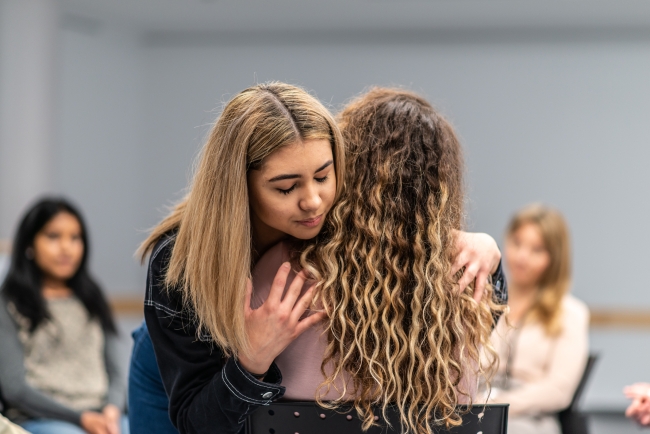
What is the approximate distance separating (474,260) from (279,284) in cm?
39

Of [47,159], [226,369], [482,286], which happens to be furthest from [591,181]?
[226,369]

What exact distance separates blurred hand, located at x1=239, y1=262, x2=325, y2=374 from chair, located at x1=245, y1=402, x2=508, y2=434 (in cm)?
11

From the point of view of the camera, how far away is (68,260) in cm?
308

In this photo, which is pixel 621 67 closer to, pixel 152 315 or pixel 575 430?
pixel 575 430

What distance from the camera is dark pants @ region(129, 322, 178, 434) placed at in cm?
166

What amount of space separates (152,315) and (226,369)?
0.20m

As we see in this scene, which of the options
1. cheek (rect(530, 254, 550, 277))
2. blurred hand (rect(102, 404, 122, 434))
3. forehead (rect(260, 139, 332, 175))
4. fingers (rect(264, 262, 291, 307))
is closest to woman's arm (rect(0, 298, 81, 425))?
blurred hand (rect(102, 404, 122, 434))

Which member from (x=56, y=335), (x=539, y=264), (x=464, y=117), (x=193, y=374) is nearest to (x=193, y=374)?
(x=193, y=374)

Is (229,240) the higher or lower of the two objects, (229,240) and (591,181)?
the lower

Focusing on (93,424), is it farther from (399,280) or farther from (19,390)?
(399,280)

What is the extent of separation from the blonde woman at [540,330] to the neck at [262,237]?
1.63m

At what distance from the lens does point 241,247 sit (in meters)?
1.36

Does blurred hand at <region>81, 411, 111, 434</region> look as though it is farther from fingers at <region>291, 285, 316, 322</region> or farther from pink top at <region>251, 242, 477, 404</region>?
fingers at <region>291, 285, 316, 322</region>

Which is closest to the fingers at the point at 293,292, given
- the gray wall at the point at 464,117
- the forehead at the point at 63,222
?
the forehead at the point at 63,222
